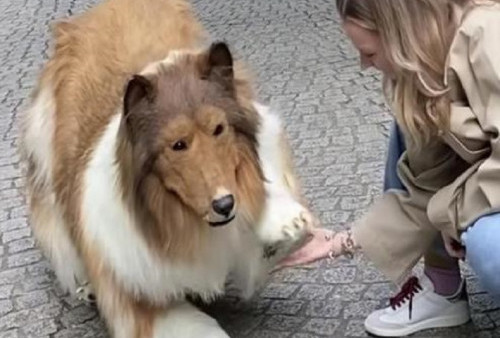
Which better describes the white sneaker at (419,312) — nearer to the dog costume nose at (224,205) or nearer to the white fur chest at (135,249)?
the white fur chest at (135,249)

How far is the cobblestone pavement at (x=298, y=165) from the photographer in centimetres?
430

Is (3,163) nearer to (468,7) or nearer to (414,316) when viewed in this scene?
(414,316)

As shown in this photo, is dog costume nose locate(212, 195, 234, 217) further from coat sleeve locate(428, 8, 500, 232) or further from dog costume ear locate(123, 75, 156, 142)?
coat sleeve locate(428, 8, 500, 232)

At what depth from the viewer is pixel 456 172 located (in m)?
3.61

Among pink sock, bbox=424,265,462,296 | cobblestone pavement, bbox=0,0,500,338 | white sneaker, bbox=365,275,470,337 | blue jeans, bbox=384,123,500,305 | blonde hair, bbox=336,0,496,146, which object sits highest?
blonde hair, bbox=336,0,496,146

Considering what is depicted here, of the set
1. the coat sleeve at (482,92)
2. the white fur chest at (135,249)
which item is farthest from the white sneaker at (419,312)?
the coat sleeve at (482,92)

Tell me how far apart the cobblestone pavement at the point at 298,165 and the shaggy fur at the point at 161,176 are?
247mm

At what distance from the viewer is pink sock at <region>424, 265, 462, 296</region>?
402 cm

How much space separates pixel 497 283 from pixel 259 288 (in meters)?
1.18

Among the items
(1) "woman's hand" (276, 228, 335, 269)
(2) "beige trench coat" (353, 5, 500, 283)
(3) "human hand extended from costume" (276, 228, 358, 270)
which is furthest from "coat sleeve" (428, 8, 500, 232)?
(1) "woman's hand" (276, 228, 335, 269)

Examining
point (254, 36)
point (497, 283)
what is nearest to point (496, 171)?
point (497, 283)

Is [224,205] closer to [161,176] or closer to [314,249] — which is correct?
[161,176]

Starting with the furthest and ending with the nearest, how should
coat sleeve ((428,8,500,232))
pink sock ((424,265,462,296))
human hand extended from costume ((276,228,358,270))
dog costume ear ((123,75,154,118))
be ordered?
pink sock ((424,265,462,296))
human hand extended from costume ((276,228,358,270))
dog costume ear ((123,75,154,118))
coat sleeve ((428,8,500,232))

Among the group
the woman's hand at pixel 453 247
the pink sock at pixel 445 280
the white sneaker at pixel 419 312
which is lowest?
the white sneaker at pixel 419 312
